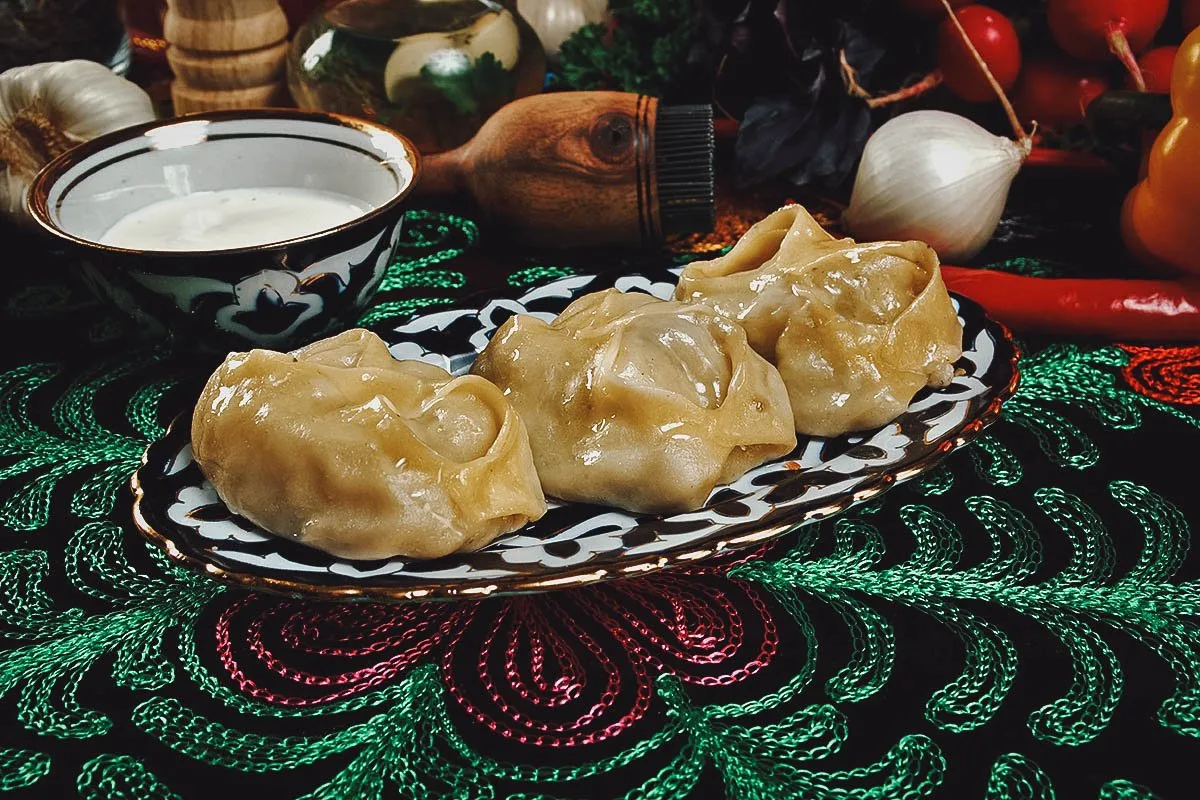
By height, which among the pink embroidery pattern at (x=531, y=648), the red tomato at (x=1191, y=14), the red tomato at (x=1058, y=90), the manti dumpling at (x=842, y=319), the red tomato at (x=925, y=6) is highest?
the red tomato at (x=1191, y=14)

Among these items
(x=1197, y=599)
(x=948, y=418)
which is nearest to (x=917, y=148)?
(x=948, y=418)

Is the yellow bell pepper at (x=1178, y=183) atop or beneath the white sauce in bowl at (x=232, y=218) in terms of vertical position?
atop

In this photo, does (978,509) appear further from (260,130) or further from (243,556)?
(260,130)

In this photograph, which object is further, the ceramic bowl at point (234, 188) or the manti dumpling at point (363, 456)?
the ceramic bowl at point (234, 188)

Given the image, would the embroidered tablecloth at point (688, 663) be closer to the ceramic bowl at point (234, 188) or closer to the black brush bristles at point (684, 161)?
the ceramic bowl at point (234, 188)

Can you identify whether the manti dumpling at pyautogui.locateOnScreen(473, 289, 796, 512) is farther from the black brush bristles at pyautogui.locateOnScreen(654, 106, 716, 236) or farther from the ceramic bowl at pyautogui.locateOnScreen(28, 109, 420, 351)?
the black brush bristles at pyautogui.locateOnScreen(654, 106, 716, 236)

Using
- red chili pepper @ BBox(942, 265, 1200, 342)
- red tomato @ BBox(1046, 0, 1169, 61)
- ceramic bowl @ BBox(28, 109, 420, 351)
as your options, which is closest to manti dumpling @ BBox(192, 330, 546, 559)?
ceramic bowl @ BBox(28, 109, 420, 351)

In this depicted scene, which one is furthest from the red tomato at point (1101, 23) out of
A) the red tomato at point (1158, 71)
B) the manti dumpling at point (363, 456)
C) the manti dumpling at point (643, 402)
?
the manti dumpling at point (363, 456)

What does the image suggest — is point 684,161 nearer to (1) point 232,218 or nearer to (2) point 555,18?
(1) point 232,218
